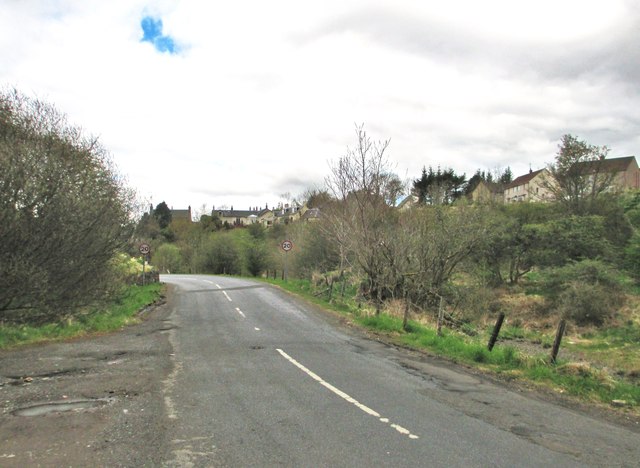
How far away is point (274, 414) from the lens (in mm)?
7051

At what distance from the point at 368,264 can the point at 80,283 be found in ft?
42.5

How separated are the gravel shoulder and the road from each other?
35cm

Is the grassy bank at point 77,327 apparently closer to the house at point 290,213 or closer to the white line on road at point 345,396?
the white line on road at point 345,396

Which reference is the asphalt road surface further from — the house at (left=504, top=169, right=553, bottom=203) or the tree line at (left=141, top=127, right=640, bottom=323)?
the house at (left=504, top=169, right=553, bottom=203)

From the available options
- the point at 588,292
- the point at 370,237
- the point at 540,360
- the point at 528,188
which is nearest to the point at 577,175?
the point at 528,188

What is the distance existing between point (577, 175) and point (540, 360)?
33699mm

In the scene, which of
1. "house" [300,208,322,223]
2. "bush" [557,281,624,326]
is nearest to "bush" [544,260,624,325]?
"bush" [557,281,624,326]

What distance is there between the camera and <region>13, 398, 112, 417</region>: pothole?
7035 mm

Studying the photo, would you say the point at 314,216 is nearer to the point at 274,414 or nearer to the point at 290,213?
the point at 274,414

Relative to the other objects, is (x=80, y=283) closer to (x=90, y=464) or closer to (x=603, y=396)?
(x=90, y=464)

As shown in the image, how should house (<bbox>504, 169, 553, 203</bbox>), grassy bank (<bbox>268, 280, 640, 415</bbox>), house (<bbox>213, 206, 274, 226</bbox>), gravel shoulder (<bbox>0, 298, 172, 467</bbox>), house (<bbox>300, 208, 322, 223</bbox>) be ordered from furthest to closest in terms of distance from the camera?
house (<bbox>213, 206, 274, 226</bbox>), house (<bbox>504, 169, 553, 203</bbox>), house (<bbox>300, 208, 322, 223</bbox>), grassy bank (<bbox>268, 280, 640, 415</bbox>), gravel shoulder (<bbox>0, 298, 172, 467</bbox>)

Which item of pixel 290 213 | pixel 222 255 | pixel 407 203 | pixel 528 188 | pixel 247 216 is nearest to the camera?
pixel 407 203

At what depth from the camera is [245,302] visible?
25391 mm

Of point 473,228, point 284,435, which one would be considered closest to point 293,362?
point 284,435
